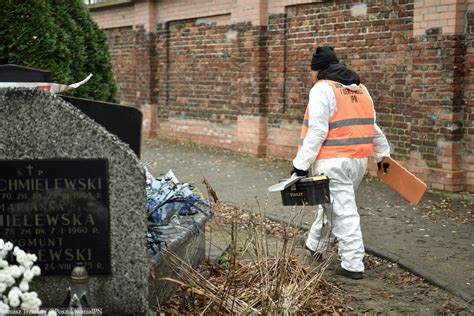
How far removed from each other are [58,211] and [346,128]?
283 centimetres

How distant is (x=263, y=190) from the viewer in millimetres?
9641

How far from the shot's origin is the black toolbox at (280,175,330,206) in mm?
5484

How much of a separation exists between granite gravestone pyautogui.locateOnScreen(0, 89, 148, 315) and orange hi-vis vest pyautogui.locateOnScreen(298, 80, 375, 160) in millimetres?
2433

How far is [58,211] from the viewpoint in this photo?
369 cm

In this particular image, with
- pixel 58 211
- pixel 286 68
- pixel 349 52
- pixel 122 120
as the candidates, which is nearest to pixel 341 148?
pixel 122 120

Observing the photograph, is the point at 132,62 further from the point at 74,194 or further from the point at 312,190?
the point at 74,194

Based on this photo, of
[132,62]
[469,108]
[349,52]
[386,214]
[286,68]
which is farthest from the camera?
[132,62]

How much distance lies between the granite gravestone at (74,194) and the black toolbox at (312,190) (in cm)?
208

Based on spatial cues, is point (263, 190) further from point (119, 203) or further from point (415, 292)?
point (119, 203)

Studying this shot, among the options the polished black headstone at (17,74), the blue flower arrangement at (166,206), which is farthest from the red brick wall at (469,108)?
the polished black headstone at (17,74)

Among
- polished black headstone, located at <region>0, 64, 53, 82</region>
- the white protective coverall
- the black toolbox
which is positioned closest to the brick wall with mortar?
the white protective coverall

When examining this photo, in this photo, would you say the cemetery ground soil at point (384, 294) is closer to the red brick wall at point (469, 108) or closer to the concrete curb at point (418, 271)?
the concrete curb at point (418, 271)

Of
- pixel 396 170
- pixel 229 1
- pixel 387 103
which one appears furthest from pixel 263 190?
pixel 229 1

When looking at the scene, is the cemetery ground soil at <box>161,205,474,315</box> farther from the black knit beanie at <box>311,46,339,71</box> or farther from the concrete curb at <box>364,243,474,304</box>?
the black knit beanie at <box>311,46,339,71</box>
